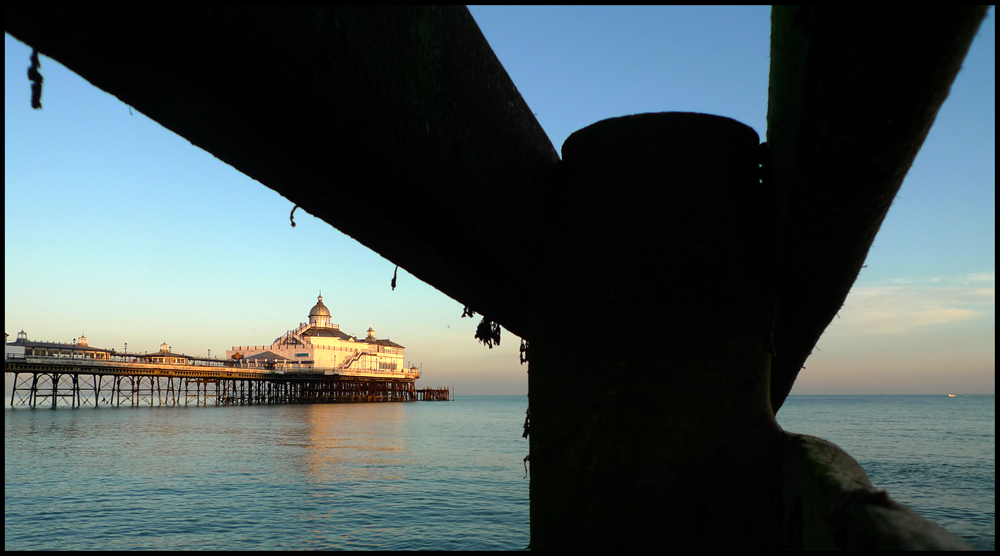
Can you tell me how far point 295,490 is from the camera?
19281 millimetres

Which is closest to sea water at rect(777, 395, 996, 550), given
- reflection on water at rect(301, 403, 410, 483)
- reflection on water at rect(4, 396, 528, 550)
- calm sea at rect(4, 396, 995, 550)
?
calm sea at rect(4, 396, 995, 550)

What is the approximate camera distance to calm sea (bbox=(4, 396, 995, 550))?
1382 cm

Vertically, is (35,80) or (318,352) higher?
(35,80)

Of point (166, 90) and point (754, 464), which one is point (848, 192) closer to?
point (754, 464)

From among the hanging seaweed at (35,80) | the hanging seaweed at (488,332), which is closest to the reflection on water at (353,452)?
the hanging seaweed at (488,332)

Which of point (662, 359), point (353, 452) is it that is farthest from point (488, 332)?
point (353, 452)

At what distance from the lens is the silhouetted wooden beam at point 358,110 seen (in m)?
1.21

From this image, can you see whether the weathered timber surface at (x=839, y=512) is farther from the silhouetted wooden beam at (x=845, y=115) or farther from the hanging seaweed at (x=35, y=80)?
the hanging seaweed at (x=35, y=80)

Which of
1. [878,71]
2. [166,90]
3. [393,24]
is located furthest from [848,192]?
[166,90]

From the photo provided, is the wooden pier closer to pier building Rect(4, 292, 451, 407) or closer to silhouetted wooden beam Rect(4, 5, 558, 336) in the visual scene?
pier building Rect(4, 292, 451, 407)

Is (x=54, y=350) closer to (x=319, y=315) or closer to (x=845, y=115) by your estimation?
(x=319, y=315)

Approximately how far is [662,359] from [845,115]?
978mm

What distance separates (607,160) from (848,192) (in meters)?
0.92

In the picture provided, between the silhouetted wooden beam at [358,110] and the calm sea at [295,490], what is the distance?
11234mm
